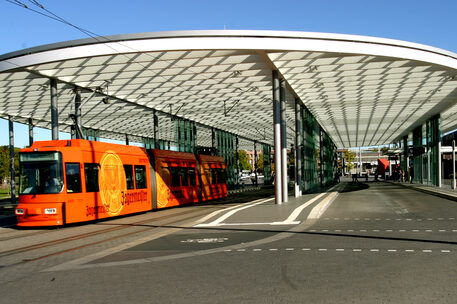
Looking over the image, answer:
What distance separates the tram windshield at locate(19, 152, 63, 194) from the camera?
16.3 m

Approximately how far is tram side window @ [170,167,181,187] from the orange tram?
0.02 meters

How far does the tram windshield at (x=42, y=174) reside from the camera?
16266 mm

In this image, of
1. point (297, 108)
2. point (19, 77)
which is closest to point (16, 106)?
point (19, 77)

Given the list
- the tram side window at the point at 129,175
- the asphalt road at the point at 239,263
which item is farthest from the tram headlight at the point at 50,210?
the tram side window at the point at 129,175

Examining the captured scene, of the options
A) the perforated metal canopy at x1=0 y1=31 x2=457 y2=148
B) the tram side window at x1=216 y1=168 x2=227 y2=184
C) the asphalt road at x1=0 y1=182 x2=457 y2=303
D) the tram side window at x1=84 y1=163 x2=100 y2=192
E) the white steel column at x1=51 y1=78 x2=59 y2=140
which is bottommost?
the asphalt road at x1=0 y1=182 x2=457 y2=303

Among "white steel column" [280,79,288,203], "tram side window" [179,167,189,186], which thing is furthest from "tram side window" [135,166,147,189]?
"white steel column" [280,79,288,203]

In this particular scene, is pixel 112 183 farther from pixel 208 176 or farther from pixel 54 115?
pixel 208 176

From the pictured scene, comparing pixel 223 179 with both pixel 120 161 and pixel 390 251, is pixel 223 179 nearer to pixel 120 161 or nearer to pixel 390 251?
pixel 120 161

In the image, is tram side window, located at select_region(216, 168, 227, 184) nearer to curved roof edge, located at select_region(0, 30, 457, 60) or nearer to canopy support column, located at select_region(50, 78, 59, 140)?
canopy support column, located at select_region(50, 78, 59, 140)

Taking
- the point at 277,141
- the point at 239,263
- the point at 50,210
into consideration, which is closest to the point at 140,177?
the point at 50,210

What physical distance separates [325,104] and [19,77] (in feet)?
71.0

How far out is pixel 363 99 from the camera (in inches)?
1379

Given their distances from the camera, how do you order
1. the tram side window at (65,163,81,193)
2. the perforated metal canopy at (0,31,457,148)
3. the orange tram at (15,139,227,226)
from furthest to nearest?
the perforated metal canopy at (0,31,457,148) < the tram side window at (65,163,81,193) < the orange tram at (15,139,227,226)

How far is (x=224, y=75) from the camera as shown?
84.6 feet
